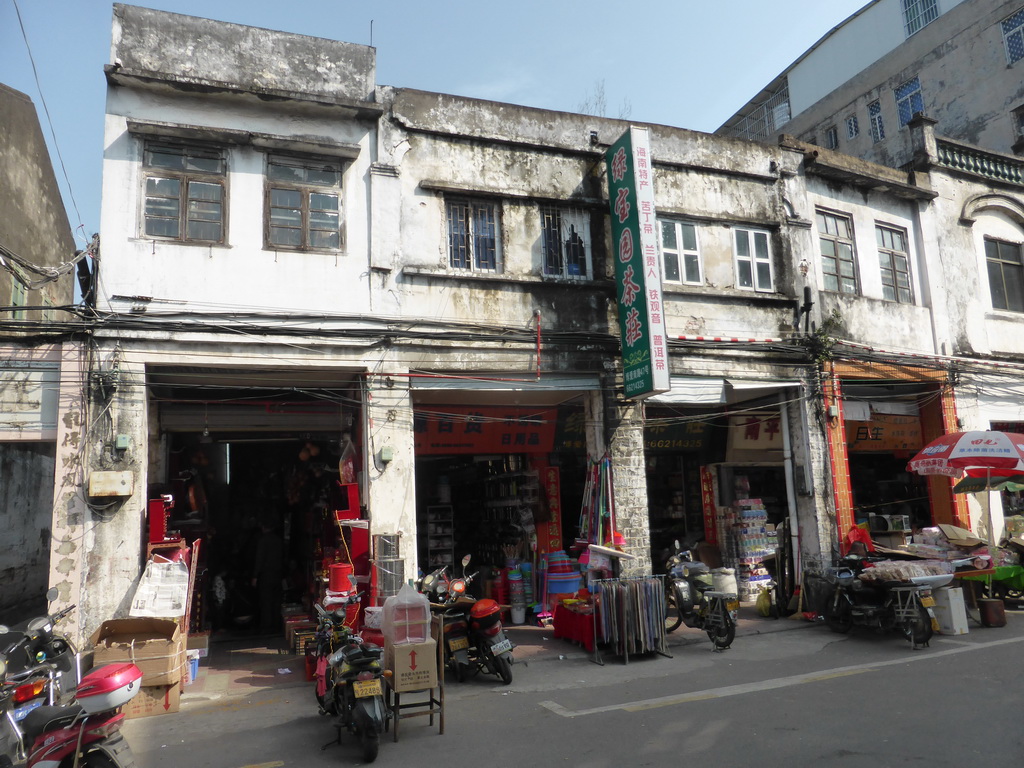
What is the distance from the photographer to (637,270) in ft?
34.6

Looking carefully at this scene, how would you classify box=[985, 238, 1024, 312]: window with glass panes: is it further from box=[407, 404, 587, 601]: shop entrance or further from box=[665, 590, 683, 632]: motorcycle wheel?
box=[665, 590, 683, 632]: motorcycle wheel

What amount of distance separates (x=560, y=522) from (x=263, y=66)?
27.5 feet

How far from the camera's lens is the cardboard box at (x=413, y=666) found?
634cm

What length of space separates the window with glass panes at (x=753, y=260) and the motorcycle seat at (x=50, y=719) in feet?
36.3

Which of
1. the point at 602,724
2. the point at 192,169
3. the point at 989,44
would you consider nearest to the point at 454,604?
the point at 602,724

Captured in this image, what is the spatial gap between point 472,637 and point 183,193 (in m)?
6.80

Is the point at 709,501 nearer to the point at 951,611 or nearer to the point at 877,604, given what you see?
the point at 877,604

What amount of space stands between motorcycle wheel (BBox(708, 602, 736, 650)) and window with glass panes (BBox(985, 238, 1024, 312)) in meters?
10.3

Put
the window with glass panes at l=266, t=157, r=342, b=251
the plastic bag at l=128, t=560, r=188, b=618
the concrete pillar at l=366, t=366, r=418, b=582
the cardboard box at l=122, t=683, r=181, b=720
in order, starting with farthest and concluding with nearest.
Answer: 1. the window with glass panes at l=266, t=157, r=342, b=251
2. the concrete pillar at l=366, t=366, r=418, b=582
3. the plastic bag at l=128, t=560, r=188, b=618
4. the cardboard box at l=122, t=683, r=181, b=720

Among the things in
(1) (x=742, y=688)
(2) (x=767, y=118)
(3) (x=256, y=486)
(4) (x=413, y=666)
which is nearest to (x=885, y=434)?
(1) (x=742, y=688)

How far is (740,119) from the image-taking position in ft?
95.9

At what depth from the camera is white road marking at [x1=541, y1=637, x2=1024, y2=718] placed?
23.0 feet

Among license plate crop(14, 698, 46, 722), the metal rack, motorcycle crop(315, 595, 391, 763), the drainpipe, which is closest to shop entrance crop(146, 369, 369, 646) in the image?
motorcycle crop(315, 595, 391, 763)

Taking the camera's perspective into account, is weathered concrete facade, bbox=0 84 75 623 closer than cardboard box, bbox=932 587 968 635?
No
